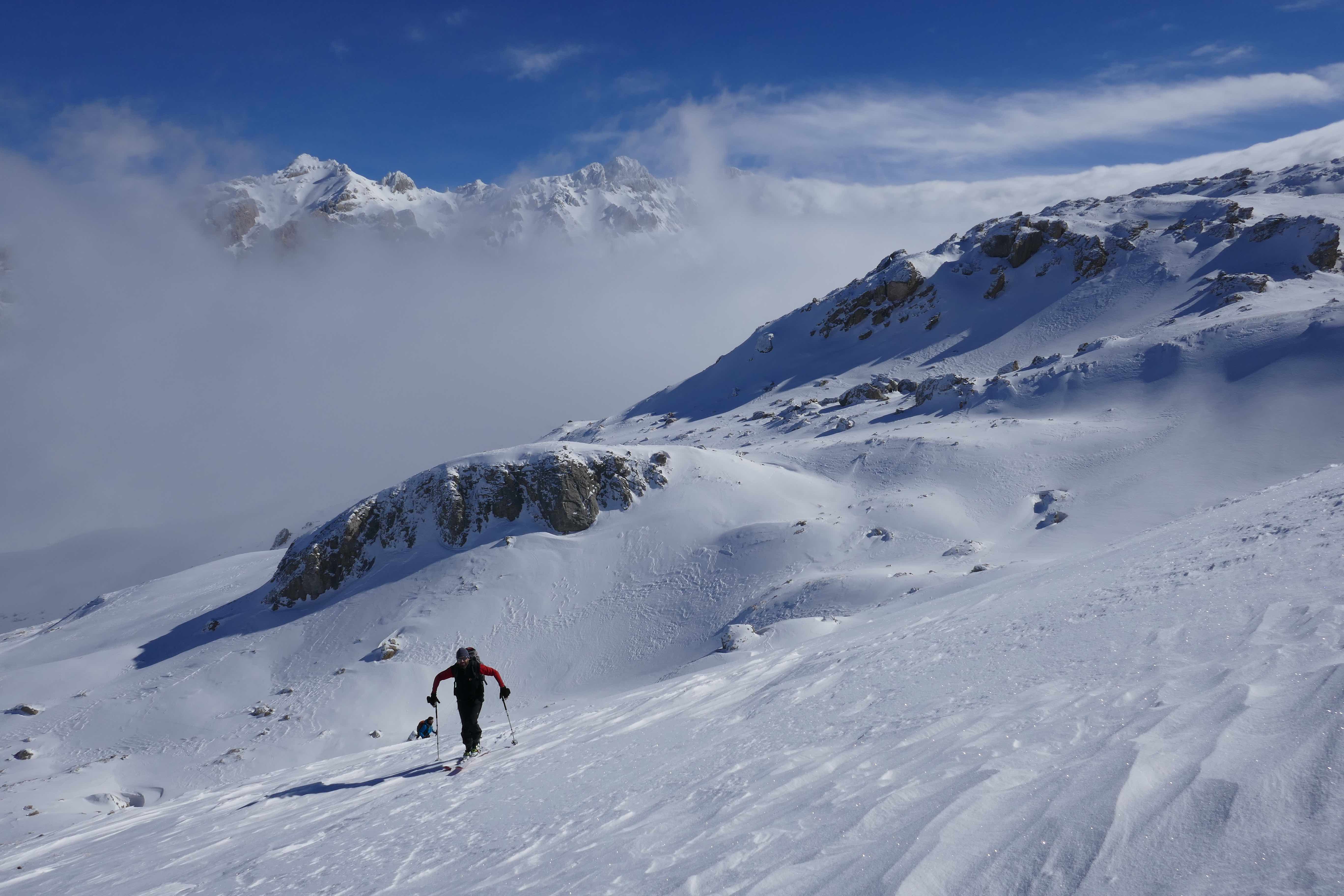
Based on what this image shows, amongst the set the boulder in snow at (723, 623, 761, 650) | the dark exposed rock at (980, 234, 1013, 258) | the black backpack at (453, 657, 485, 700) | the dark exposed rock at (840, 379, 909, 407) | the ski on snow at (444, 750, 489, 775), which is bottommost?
the boulder in snow at (723, 623, 761, 650)

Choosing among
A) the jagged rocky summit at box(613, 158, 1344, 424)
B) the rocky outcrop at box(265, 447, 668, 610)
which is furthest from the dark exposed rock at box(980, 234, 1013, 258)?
the rocky outcrop at box(265, 447, 668, 610)

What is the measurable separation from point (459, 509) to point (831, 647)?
79.6 feet

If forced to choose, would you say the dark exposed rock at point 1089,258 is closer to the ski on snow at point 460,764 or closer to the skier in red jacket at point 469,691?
the skier in red jacket at point 469,691

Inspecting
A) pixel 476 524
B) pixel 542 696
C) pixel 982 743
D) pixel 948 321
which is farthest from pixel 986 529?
pixel 948 321

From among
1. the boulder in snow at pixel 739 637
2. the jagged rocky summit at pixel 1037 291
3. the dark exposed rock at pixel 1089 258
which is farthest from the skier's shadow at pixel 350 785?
the dark exposed rock at pixel 1089 258

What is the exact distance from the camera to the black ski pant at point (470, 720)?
33.0 ft

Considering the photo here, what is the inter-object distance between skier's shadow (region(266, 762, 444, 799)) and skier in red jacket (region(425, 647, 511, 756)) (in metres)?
0.59

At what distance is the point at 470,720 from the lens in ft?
33.0

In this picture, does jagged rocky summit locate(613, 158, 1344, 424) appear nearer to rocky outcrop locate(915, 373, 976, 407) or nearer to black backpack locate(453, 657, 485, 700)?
rocky outcrop locate(915, 373, 976, 407)

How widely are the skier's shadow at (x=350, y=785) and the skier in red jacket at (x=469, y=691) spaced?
59 cm

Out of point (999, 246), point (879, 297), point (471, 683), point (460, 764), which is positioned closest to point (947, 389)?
point (879, 297)

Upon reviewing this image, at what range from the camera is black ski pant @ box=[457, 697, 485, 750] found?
10047 mm

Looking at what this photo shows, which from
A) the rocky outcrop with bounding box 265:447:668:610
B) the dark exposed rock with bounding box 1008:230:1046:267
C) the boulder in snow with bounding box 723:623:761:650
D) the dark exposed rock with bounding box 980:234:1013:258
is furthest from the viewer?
the dark exposed rock with bounding box 980:234:1013:258

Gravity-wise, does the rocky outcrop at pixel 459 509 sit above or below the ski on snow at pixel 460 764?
above
